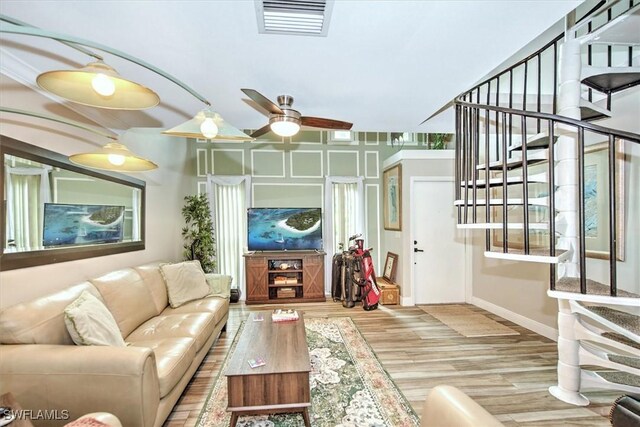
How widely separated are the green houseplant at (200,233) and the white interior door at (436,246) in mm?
3550

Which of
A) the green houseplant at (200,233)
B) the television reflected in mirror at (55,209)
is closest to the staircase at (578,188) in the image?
the television reflected in mirror at (55,209)

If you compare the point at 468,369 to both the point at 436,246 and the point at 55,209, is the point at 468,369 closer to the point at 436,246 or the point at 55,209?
the point at 436,246

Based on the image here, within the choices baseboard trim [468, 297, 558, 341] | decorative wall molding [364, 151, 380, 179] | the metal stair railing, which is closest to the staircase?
the metal stair railing

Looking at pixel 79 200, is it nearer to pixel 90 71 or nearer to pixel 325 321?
pixel 90 71

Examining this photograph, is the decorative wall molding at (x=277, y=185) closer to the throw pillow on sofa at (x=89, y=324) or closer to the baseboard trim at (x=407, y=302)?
the baseboard trim at (x=407, y=302)

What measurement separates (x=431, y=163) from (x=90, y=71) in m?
4.59

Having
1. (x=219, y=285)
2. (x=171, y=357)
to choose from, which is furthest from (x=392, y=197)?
(x=171, y=357)

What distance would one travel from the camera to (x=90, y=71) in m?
1.18

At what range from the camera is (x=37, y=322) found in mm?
1780

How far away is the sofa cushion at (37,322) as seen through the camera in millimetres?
1682

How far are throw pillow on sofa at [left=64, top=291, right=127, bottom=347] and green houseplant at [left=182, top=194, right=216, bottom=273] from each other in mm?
2788

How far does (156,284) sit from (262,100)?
2409 millimetres

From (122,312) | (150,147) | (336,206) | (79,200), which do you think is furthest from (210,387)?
(336,206)

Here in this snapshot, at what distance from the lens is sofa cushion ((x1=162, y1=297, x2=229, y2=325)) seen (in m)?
3.12
